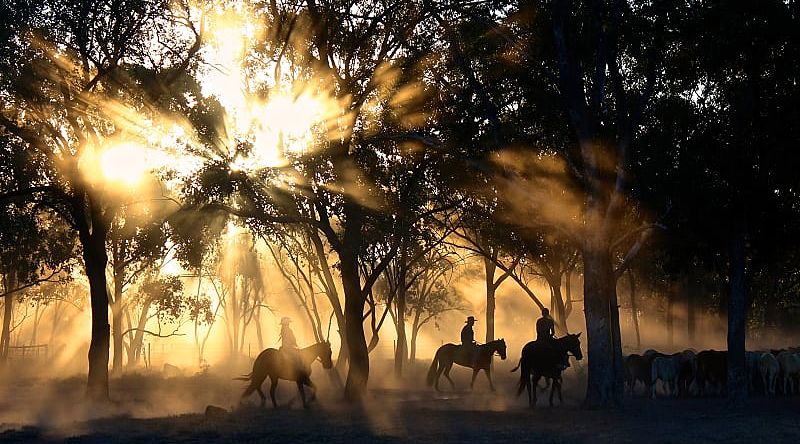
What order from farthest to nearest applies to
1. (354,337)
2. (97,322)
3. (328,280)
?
(328,280) < (354,337) < (97,322)

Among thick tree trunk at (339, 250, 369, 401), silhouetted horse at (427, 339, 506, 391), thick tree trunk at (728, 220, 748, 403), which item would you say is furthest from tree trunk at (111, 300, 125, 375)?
thick tree trunk at (728, 220, 748, 403)

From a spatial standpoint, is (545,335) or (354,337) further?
(354,337)

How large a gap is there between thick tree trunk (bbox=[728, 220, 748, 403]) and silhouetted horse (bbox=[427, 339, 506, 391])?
30.6 ft

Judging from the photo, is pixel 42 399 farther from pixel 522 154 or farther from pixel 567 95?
pixel 567 95

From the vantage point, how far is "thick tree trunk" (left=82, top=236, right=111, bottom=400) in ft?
98.6

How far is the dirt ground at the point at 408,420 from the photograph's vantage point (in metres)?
18.9

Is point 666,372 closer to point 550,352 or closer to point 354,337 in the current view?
point 550,352

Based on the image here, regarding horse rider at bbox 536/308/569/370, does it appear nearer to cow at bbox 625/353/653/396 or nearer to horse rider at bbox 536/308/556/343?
horse rider at bbox 536/308/556/343

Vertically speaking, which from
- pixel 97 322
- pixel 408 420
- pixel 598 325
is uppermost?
pixel 97 322

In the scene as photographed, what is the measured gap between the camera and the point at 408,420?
920 inches

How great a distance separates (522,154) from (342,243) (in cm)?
655

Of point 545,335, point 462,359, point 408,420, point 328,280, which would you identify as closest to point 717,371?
point 545,335

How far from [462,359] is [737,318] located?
12.9 m

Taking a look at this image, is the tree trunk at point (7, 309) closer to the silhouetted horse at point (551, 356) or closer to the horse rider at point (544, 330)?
the horse rider at point (544, 330)
